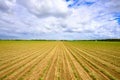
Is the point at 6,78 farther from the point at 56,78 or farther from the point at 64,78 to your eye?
the point at 64,78

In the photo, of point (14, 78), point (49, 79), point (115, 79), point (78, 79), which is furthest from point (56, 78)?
point (115, 79)

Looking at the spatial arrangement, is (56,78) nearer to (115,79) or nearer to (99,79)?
(99,79)

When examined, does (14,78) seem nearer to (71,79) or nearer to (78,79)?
(71,79)

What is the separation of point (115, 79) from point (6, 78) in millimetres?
6013

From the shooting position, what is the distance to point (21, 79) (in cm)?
576

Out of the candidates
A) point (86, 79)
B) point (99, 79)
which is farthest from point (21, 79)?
point (99, 79)

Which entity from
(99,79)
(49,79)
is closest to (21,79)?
(49,79)

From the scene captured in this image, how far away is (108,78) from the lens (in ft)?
19.9

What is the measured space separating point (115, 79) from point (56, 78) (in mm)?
3284

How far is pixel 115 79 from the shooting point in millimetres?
5891

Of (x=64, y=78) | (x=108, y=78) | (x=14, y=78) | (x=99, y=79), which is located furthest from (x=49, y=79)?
(x=108, y=78)

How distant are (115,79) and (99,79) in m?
0.89

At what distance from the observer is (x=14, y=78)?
5.86m

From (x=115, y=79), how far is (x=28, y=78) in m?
4.85
